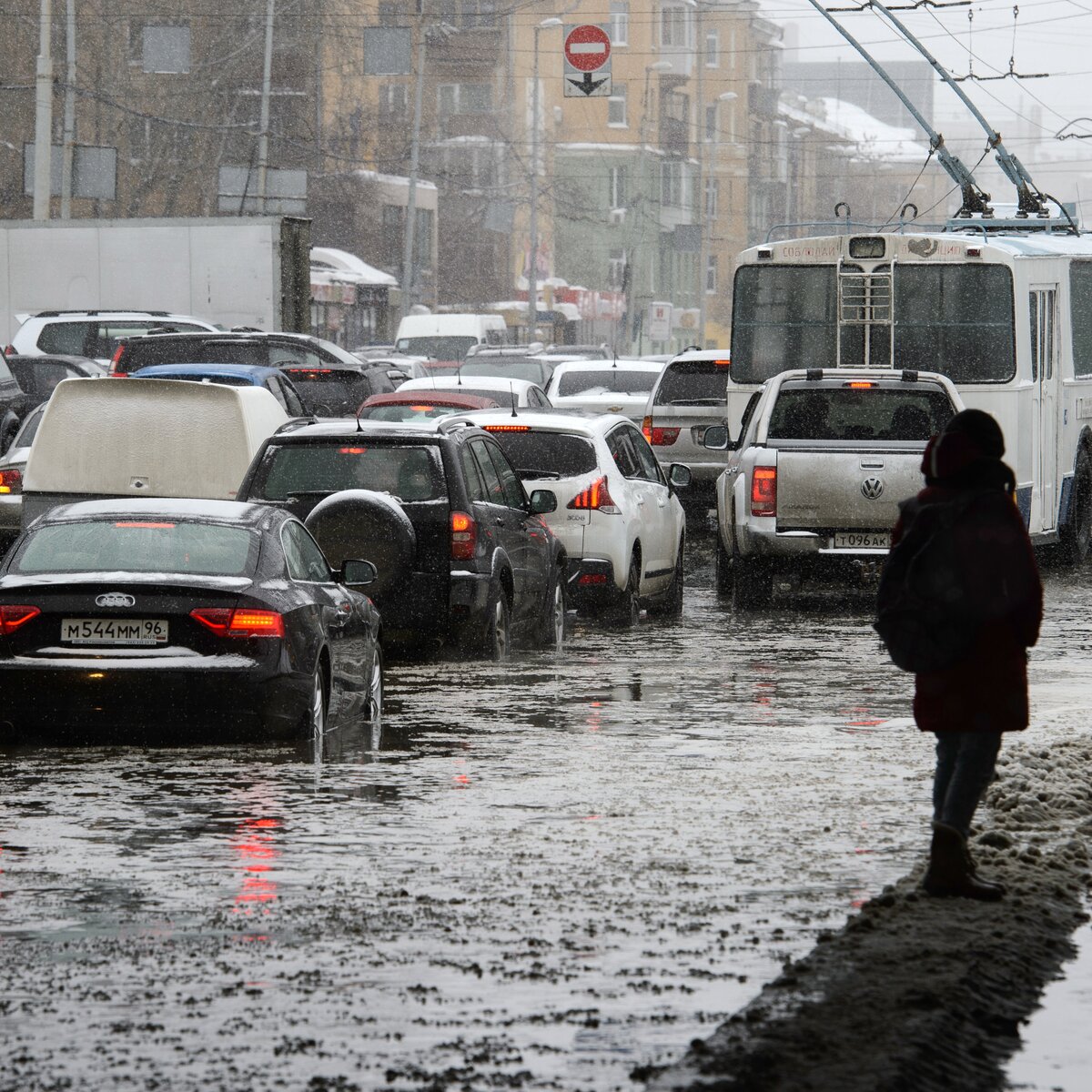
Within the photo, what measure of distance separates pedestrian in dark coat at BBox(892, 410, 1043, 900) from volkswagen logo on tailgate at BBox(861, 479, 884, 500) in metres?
11.5

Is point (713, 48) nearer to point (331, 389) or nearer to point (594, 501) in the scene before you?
point (331, 389)

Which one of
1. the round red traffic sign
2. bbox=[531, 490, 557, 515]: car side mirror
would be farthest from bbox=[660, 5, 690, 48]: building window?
bbox=[531, 490, 557, 515]: car side mirror

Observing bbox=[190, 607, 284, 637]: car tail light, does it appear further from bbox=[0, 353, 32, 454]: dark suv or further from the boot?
bbox=[0, 353, 32, 454]: dark suv

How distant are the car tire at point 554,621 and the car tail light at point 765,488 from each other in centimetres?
242

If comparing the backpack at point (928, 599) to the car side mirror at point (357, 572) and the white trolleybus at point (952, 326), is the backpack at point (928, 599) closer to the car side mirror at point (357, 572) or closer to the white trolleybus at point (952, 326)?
the car side mirror at point (357, 572)

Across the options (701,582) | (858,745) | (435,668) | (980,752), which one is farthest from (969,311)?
(980,752)

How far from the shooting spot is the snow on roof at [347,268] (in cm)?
7625

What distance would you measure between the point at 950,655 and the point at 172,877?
8.44ft

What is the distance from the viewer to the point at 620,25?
124 metres

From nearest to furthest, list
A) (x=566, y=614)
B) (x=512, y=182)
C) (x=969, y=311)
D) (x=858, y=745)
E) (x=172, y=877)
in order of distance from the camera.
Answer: (x=172, y=877) → (x=858, y=745) → (x=566, y=614) → (x=969, y=311) → (x=512, y=182)

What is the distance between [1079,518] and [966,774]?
1870cm

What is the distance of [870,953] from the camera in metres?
7.09

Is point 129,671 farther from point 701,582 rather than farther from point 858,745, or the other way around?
point 701,582

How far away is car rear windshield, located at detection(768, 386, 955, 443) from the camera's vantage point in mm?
20344
